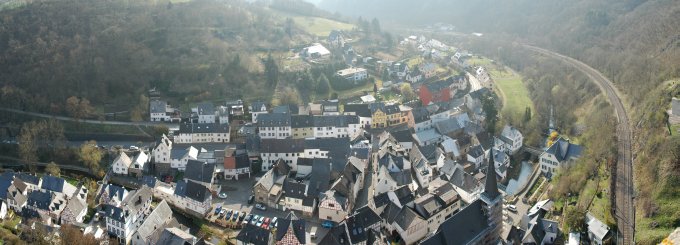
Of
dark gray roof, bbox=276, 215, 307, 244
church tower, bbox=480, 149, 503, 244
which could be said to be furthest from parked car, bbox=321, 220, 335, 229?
church tower, bbox=480, 149, 503, 244

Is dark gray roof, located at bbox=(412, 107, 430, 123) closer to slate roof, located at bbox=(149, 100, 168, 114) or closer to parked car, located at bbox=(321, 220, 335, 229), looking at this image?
parked car, located at bbox=(321, 220, 335, 229)

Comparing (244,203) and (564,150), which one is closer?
(244,203)

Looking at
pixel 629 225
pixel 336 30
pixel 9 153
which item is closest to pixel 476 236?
pixel 629 225

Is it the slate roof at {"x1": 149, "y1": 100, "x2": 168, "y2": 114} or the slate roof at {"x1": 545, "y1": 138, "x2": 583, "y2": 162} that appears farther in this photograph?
the slate roof at {"x1": 149, "y1": 100, "x2": 168, "y2": 114}

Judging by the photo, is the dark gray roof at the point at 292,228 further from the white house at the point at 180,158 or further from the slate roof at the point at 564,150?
the slate roof at the point at 564,150

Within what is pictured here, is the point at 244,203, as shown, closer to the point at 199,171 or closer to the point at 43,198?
the point at 199,171

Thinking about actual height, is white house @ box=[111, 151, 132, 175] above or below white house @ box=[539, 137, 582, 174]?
below

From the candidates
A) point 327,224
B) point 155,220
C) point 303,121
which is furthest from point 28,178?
point 327,224
